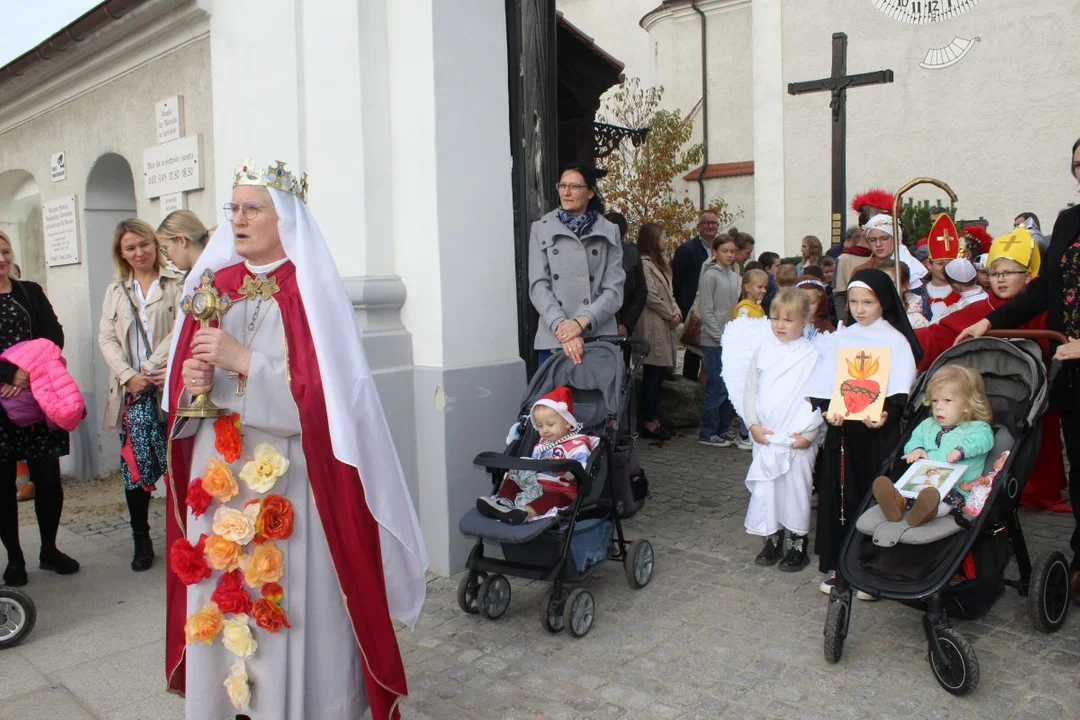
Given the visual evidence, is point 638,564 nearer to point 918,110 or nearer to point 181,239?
point 181,239

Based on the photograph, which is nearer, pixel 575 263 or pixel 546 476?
pixel 546 476

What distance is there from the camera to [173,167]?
21.4ft

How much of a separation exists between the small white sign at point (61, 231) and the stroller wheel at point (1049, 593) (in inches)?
308

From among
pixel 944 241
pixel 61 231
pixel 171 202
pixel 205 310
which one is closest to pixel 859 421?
pixel 944 241

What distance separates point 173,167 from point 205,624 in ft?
15.4

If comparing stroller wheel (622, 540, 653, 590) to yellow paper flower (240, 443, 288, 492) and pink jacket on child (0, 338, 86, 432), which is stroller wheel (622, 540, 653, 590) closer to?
yellow paper flower (240, 443, 288, 492)

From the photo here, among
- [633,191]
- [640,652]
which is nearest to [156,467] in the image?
[640,652]

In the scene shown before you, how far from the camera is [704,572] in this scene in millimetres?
4898

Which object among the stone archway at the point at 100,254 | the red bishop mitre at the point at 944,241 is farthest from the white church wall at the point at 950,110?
the stone archway at the point at 100,254

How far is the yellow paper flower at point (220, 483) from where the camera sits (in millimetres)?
2801

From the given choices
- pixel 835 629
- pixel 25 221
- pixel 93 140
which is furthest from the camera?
pixel 25 221

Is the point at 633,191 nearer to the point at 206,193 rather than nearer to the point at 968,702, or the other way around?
the point at 206,193

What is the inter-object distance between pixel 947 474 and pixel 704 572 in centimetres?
159

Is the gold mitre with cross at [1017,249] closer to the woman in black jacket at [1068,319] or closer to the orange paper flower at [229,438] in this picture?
the woman in black jacket at [1068,319]
